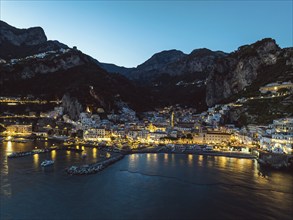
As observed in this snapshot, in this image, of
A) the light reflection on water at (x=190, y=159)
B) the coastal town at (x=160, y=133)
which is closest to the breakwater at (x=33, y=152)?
the coastal town at (x=160, y=133)

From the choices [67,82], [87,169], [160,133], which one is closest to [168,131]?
[160,133]

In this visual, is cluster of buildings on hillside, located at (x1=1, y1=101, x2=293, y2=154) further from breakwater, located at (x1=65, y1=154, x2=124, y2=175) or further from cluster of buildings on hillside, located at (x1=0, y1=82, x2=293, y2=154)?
breakwater, located at (x1=65, y1=154, x2=124, y2=175)

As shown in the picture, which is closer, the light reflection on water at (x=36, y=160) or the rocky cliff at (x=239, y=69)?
the light reflection on water at (x=36, y=160)

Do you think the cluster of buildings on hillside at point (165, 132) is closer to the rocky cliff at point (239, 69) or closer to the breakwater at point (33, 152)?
the breakwater at point (33, 152)

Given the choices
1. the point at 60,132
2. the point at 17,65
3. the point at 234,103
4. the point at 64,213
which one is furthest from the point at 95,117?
the point at 64,213

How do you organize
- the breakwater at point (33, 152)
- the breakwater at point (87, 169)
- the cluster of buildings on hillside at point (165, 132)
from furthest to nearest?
the cluster of buildings on hillside at point (165, 132) → the breakwater at point (33, 152) → the breakwater at point (87, 169)

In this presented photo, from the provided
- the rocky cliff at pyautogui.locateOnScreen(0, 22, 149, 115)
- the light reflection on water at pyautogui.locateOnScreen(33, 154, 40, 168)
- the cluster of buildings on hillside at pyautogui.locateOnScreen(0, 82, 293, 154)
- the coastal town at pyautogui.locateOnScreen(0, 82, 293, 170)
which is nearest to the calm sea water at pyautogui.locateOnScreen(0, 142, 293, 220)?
the light reflection on water at pyautogui.locateOnScreen(33, 154, 40, 168)

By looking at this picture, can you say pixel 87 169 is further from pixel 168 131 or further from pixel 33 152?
pixel 168 131
